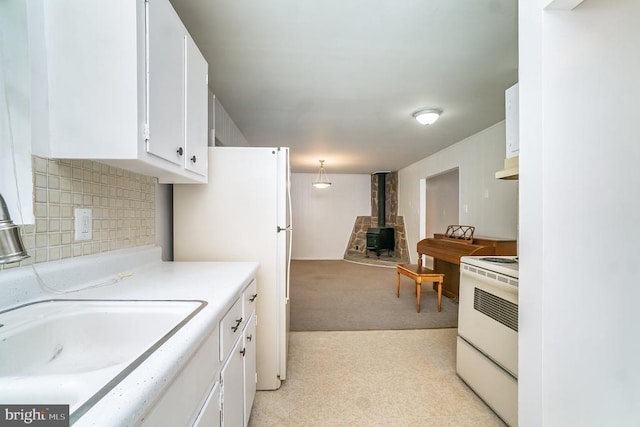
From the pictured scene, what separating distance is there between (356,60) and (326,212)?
5.67 metres

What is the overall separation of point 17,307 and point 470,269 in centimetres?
224

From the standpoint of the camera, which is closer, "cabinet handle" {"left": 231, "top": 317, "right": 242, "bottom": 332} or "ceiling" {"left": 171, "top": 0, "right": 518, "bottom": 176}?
"cabinet handle" {"left": 231, "top": 317, "right": 242, "bottom": 332}

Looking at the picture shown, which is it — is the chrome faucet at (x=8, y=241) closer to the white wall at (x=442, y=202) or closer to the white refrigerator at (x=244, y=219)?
the white refrigerator at (x=244, y=219)

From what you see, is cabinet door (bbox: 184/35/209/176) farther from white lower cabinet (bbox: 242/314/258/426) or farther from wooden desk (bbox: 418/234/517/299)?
wooden desk (bbox: 418/234/517/299)

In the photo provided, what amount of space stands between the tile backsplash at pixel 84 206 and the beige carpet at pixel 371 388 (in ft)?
4.13

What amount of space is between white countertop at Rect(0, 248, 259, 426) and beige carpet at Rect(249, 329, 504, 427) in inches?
36.5

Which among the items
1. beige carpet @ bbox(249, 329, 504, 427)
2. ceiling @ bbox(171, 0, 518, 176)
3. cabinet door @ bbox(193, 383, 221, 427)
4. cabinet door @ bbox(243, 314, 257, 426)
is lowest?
beige carpet @ bbox(249, 329, 504, 427)

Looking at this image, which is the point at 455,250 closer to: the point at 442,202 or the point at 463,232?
the point at 463,232

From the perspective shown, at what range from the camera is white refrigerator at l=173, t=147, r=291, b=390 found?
1.88m

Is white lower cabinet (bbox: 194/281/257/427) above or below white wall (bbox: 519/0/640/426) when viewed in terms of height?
below

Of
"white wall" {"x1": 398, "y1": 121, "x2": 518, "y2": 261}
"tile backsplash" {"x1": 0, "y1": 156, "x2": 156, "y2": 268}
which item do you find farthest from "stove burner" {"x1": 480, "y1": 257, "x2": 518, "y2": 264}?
"tile backsplash" {"x1": 0, "y1": 156, "x2": 156, "y2": 268}

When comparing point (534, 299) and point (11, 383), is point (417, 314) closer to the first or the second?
point (534, 299)

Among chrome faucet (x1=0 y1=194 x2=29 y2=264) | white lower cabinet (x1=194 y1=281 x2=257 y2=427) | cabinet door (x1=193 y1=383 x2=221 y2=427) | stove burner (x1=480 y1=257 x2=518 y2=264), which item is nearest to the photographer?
chrome faucet (x1=0 y1=194 x2=29 y2=264)

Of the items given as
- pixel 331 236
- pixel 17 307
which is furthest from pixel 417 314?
pixel 331 236
